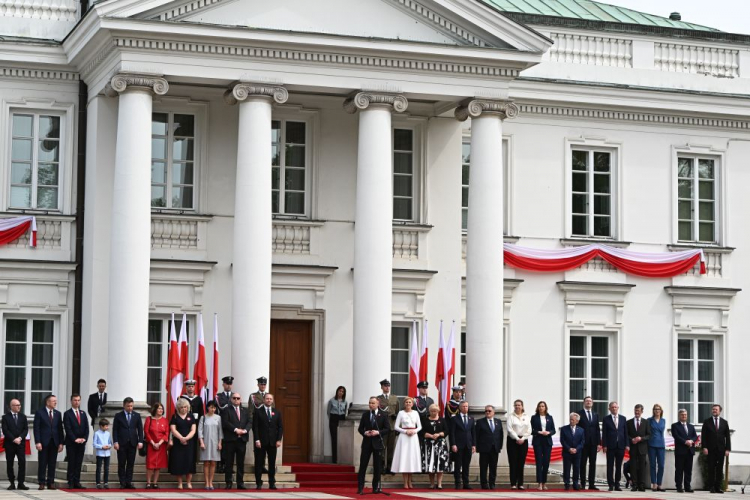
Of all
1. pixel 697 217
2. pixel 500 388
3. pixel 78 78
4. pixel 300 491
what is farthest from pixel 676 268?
pixel 78 78

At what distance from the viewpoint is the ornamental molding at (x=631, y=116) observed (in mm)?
30078

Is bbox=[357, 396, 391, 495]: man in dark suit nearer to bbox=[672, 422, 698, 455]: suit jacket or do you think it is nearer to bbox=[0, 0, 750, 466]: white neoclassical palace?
bbox=[0, 0, 750, 466]: white neoclassical palace

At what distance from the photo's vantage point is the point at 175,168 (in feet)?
90.4

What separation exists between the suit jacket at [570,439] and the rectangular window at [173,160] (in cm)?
756

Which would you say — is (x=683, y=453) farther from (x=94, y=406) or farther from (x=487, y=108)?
(x=94, y=406)

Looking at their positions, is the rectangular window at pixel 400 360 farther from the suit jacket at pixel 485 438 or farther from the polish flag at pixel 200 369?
the polish flag at pixel 200 369

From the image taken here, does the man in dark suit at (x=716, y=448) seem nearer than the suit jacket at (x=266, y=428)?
No

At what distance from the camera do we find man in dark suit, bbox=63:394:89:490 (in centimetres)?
2398

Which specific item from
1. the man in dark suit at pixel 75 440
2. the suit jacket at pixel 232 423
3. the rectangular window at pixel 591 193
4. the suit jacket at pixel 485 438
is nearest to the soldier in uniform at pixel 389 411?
the suit jacket at pixel 485 438

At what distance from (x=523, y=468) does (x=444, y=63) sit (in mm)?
6972

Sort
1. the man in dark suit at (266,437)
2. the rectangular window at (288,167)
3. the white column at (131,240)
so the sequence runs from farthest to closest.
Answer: the rectangular window at (288,167) < the white column at (131,240) < the man in dark suit at (266,437)

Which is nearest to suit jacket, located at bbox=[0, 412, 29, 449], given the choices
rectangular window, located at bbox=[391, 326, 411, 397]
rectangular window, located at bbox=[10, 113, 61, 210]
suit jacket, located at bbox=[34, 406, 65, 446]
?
suit jacket, located at bbox=[34, 406, 65, 446]

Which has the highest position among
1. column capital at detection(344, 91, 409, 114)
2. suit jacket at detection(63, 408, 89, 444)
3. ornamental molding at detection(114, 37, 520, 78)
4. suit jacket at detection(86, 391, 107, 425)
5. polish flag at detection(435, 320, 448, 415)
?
ornamental molding at detection(114, 37, 520, 78)

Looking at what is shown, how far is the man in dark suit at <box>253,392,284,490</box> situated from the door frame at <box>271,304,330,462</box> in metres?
2.94
